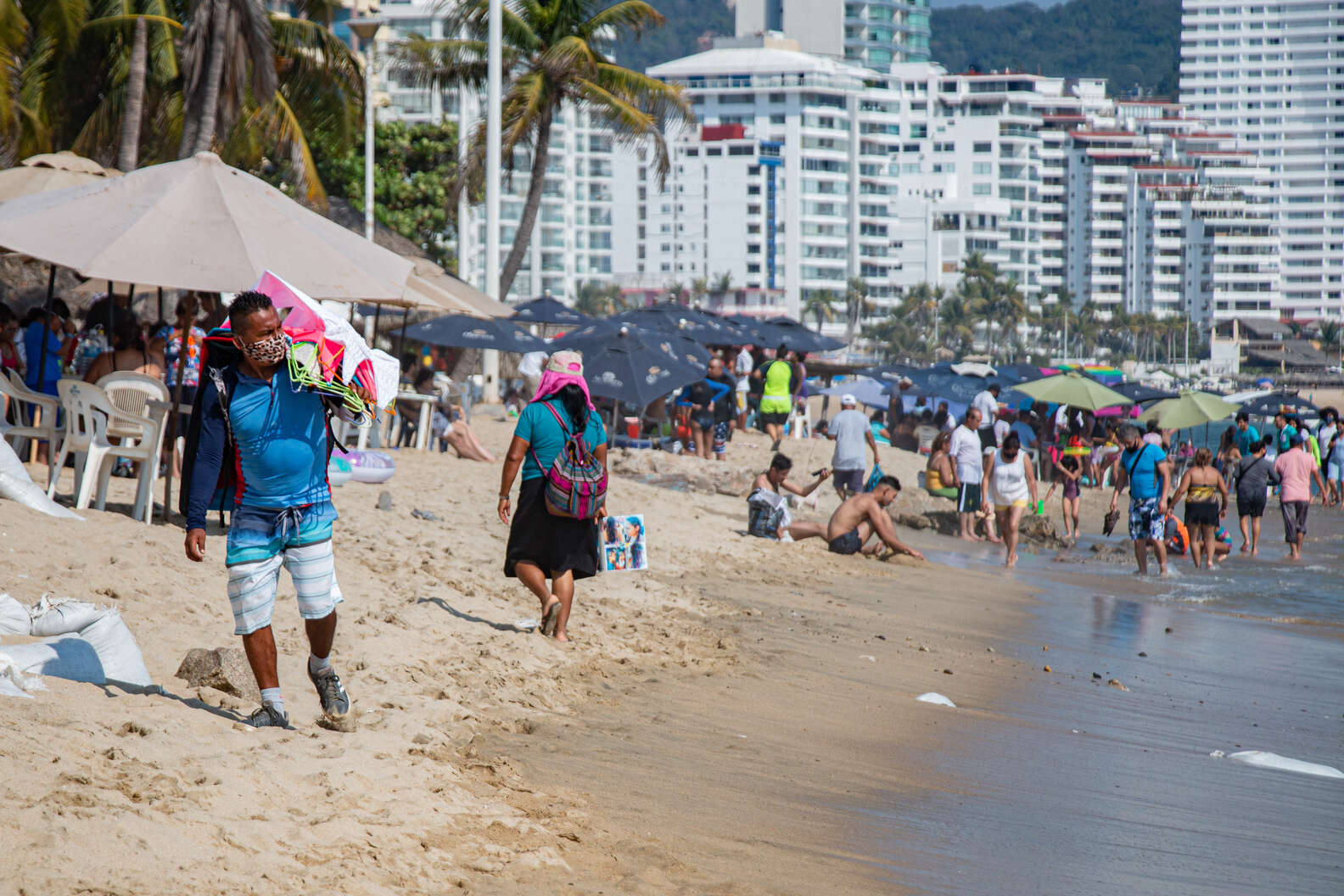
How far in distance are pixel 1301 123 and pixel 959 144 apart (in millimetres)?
54645

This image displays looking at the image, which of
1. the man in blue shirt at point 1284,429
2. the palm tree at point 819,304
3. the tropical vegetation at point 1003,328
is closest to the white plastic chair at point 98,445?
the man in blue shirt at point 1284,429

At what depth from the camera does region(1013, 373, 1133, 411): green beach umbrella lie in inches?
824

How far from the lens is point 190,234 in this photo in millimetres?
8031

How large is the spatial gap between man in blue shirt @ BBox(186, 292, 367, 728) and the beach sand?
51 centimetres

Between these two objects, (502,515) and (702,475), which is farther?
(702,475)

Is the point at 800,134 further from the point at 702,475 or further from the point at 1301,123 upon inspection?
the point at 702,475

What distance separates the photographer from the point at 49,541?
6.96 metres

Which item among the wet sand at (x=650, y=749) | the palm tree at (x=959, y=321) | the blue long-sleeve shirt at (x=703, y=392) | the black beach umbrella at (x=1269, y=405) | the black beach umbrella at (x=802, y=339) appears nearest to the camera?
the wet sand at (x=650, y=749)

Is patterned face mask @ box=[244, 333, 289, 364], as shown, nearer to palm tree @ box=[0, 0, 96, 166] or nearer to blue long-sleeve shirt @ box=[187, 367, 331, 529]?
blue long-sleeve shirt @ box=[187, 367, 331, 529]

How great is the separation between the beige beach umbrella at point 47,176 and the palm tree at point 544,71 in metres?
13.5

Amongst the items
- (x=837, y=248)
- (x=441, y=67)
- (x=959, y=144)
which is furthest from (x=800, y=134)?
(x=441, y=67)

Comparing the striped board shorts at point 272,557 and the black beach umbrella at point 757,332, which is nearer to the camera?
the striped board shorts at point 272,557

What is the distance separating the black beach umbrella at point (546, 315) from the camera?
83.2 feet

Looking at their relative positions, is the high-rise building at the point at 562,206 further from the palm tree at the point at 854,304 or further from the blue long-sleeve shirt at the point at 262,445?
the blue long-sleeve shirt at the point at 262,445
